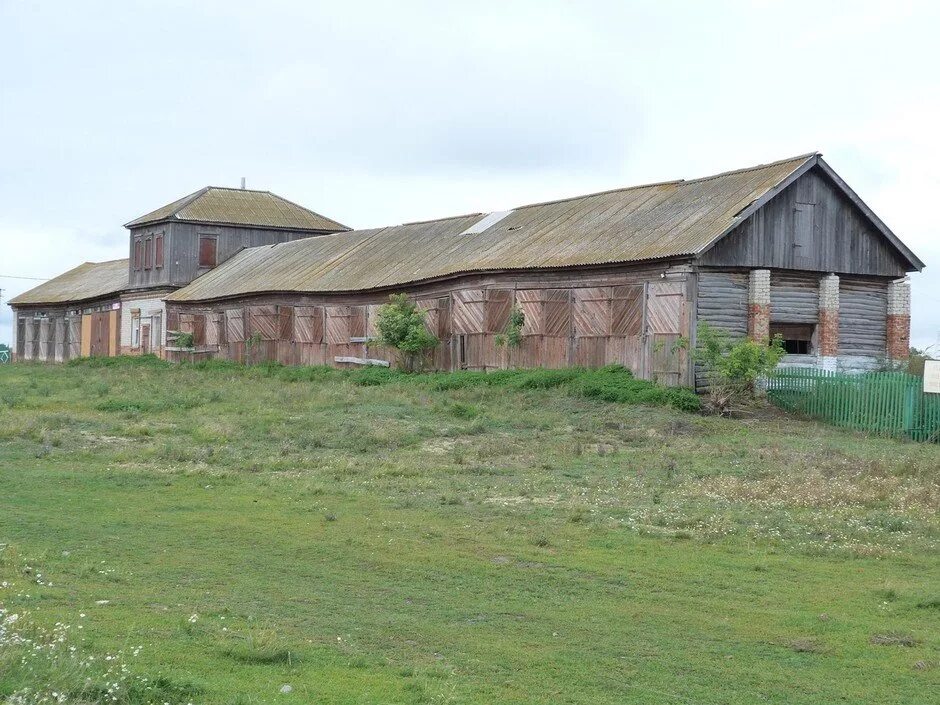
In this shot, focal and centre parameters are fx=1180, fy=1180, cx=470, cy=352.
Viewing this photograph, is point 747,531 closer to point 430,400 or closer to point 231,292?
point 430,400

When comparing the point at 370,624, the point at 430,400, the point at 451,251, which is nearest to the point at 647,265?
the point at 430,400

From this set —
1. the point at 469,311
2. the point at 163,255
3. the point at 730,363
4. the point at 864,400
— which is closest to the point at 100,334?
the point at 163,255

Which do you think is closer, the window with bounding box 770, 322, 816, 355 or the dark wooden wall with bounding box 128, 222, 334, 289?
the window with bounding box 770, 322, 816, 355

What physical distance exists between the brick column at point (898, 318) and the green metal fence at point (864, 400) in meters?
5.14

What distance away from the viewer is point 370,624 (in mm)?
9328

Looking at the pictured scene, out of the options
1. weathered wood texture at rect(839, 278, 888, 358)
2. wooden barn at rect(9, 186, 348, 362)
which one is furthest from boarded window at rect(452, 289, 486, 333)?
wooden barn at rect(9, 186, 348, 362)

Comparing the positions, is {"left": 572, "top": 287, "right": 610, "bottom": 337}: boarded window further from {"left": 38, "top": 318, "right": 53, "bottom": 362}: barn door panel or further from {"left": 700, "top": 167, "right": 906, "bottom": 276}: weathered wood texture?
{"left": 38, "top": 318, "right": 53, "bottom": 362}: barn door panel

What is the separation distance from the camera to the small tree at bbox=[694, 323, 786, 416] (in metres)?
27.8

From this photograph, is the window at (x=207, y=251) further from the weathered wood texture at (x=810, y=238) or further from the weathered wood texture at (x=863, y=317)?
the weathered wood texture at (x=863, y=317)

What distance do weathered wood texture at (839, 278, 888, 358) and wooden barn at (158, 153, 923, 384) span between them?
41 millimetres

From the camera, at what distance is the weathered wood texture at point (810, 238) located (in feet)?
102

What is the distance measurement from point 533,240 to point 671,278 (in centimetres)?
754

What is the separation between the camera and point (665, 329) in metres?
30.8

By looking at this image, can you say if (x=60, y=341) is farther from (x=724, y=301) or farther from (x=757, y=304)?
(x=757, y=304)
